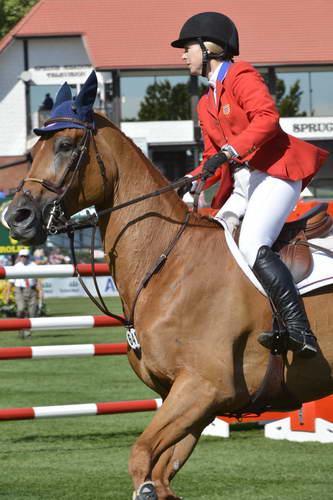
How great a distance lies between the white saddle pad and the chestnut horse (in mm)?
42

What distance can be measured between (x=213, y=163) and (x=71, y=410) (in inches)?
142

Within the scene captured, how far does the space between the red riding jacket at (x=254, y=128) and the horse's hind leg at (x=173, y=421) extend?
4.02 ft

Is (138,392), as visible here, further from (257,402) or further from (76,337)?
(76,337)

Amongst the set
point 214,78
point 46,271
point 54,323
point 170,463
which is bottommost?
point 54,323

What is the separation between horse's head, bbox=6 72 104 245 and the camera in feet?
16.1

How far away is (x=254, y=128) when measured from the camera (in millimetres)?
4992

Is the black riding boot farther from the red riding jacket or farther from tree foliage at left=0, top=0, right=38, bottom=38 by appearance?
tree foliage at left=0, top=0, right=38, bottom=38

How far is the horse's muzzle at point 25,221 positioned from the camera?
4879 millimetres

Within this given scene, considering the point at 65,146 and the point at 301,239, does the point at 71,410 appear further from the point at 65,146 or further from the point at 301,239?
the point at 65,146

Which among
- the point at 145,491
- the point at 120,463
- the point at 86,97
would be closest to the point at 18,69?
the point at 120,463

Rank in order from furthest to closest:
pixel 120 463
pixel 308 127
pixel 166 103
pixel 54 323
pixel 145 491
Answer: pixel 166 103
pixel 308 127
pixel 54 323
pixel 120 463
pixel 145 491

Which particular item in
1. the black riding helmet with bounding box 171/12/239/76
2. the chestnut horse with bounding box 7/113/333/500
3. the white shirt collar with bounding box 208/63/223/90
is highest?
the black riding helmet with bounding box 171/12/239/76

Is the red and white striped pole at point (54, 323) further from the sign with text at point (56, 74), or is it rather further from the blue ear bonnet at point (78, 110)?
the sign with text at point (56, 74)

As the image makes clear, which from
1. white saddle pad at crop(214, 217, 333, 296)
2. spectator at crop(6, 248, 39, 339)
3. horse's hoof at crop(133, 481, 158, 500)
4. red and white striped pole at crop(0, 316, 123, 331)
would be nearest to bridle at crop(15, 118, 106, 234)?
white saddle pad at crop(214, 217, 333, 296)
